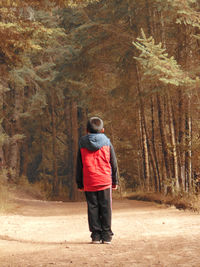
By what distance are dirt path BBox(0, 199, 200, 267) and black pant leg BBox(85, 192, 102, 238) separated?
277mm

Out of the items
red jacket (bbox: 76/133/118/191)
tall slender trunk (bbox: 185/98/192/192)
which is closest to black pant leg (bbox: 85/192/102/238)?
red jacket (bbox: 76/133/118/191)

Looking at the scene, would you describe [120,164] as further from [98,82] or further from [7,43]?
[7,43]

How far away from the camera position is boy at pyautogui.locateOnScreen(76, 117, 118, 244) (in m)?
7.46

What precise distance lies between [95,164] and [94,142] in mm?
364

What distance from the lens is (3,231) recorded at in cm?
1002

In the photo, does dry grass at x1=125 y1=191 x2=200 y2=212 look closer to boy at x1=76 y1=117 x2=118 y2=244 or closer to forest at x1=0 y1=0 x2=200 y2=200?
forest at x1=0 y1=0 x2=200 y2=200

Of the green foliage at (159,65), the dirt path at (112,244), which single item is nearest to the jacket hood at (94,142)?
the dirt path at (112,244)

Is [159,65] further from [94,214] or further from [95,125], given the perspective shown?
[94,214]

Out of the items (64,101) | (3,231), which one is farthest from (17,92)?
(3,231)

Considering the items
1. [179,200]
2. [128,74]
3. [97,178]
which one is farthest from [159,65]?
[128,74]

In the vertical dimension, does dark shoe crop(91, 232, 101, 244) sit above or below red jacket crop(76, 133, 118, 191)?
below

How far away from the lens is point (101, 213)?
7523 millimetres

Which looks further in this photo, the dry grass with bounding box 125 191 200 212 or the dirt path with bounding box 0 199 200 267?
the dry grass with bounding box 125 191 200 212

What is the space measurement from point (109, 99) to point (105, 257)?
1862 centimetres
